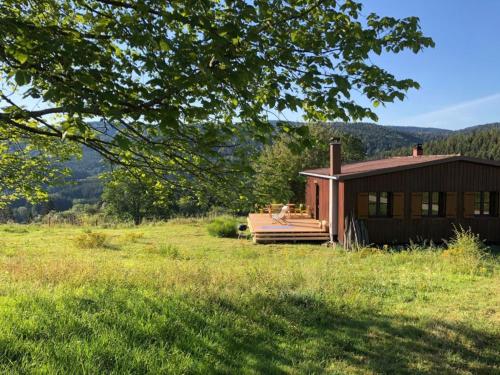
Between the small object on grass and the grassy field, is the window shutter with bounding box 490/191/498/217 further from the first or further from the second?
the small object on grass

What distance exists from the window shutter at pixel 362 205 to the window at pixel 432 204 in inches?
111

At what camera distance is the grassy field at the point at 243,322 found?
389cm

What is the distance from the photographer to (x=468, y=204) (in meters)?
17.8

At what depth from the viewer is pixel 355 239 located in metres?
16.4

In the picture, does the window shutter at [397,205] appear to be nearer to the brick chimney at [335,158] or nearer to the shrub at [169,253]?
the brick chimney at [335,158]

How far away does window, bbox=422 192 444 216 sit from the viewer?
18.0m

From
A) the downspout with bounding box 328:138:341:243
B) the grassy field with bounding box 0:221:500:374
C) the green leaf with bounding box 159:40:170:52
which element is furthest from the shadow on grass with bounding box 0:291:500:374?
the downspout with bounding box 328:138:341:243

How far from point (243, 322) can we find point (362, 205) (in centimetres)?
1300

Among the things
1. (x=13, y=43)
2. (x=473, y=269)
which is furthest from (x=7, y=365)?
(x=473, y=269)

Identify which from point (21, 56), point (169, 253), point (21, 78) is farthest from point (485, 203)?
point (21, 78)

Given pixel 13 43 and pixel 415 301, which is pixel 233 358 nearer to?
pixel 13 43

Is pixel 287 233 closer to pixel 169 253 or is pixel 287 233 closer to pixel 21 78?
pixel 169 253

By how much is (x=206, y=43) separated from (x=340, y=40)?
1.26 m

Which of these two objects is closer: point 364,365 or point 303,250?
point 364,365
